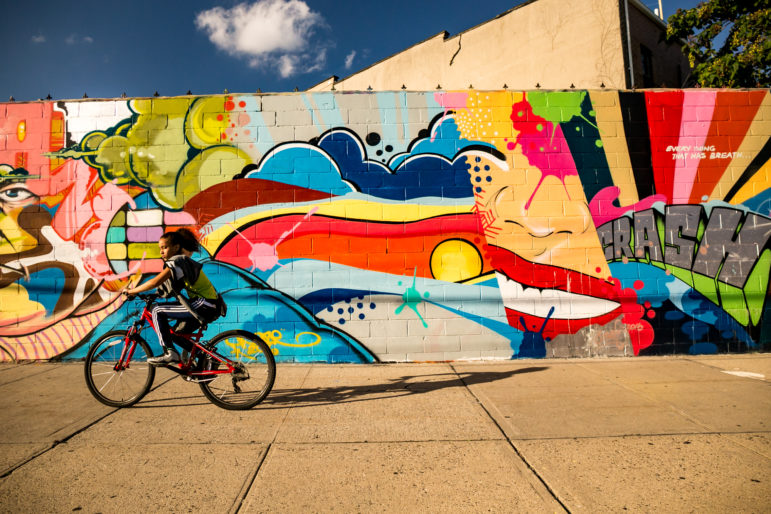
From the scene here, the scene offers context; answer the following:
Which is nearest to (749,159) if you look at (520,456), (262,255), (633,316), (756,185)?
(756,185)

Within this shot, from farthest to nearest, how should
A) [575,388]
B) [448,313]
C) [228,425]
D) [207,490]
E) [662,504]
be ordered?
[448,313] < [575,388] < [228,425] < [207,490] < [662,504]

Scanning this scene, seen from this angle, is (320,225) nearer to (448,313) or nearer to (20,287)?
(448,313)

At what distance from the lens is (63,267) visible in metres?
5.71

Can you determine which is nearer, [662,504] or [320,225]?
[662,504]

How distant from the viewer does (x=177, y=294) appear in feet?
12.9

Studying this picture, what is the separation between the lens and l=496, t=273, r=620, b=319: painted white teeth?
5.71m

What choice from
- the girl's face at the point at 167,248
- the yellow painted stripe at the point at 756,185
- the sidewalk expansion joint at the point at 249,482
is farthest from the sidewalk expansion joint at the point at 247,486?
the yellow painted stripe at the point at 756,185

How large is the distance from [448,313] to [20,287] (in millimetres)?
5657

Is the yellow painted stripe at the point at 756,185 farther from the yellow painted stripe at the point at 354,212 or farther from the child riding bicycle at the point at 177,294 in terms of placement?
the child riding bicycle at the point at 177,294

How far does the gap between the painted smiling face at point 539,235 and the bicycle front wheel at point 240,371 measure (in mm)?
3201

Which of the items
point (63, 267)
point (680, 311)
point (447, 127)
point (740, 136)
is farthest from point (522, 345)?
point (63, 267)

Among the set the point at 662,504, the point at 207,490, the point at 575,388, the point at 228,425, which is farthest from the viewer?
the point at 575,388

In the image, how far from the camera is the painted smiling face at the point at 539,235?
573 cm

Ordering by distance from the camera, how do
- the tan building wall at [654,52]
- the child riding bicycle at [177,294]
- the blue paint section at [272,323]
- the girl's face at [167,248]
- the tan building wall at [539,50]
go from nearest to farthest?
the child riding bicycle at [177,294], the girl's face at [167,248], the blue paint section at [272,323], the tan building wall at [539,50], the tan building wall at [654,52]
